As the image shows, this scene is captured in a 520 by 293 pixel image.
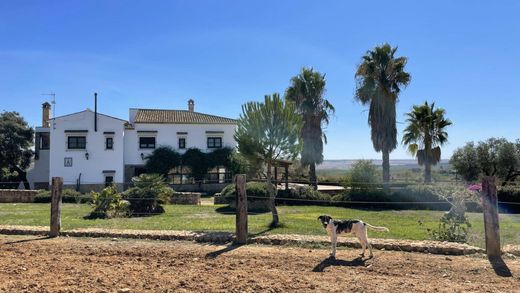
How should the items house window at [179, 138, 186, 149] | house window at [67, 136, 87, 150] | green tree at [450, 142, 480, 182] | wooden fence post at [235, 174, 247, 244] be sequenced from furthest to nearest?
house window at [179, 138, 186, 149], house window at [67, 136, 87, 150], green tree at [450, 142, 480, 182], wooden fence post at [235, 174, 247, 244]

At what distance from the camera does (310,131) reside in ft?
115

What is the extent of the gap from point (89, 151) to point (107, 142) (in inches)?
72.2

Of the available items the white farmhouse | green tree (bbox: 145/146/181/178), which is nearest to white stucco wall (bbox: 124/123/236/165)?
the white farmhouse

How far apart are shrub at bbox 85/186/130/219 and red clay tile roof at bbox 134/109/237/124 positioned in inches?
972

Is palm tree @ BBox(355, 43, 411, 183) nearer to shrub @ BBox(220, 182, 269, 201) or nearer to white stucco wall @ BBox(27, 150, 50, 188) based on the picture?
shrub @ BBox(220, 182, 269, 201)

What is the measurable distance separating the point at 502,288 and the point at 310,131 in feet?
96.4

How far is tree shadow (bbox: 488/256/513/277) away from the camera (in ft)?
22.4

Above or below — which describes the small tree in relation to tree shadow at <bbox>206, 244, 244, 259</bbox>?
above

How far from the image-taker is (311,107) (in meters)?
35.1

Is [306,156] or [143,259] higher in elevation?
[306,156]

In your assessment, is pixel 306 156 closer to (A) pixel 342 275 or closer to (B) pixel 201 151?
(B) pixel 201 151

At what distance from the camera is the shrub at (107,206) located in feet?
53.8

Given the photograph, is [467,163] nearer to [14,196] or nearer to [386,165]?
[386,165]

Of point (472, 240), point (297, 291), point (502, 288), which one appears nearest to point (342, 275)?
point (297, 291)
